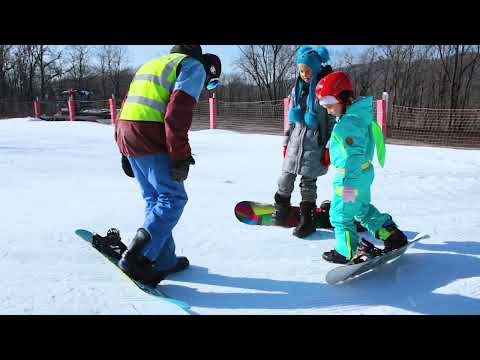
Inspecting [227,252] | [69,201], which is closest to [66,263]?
[227,252]

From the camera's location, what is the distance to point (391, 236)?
2848 mm

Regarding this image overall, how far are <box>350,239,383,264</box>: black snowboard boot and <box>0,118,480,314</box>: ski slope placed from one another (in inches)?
4.8

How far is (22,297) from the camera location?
2225 millimetres

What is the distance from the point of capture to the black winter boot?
342cm

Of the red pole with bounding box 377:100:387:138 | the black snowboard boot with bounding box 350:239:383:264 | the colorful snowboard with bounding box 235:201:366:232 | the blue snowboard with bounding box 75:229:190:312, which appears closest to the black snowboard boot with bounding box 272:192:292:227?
the colorful snowboard with bounding box 235:201:366:232

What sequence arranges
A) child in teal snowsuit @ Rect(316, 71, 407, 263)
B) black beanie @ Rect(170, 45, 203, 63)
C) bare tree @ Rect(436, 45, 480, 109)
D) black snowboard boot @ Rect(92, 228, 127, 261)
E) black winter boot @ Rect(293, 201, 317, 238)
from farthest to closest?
bare tree @ Rect(436, 45, 480, 109) → black winter boot @ Rect(293, 201, 317, 238) → black snowboard boot @ Rect(92, 228, 127, 261) → child in teal snowsuit @ Rect(316, 71, 407, 263) → black beanie @ Rect(170, 45, 203, 63)

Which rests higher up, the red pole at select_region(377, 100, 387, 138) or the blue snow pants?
the red pole at select_region(377, 100, 387, 138)

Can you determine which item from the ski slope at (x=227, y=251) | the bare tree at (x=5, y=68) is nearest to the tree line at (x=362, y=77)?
the bare tree at (x=5, y=68)

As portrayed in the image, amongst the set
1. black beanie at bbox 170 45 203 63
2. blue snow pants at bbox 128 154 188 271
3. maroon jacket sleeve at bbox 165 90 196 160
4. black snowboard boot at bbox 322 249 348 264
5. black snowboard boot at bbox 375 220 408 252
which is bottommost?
black snowboard boot at bbox 322 249 348 264

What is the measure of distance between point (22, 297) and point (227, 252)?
1393mm

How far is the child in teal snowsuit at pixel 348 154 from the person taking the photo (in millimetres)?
2617

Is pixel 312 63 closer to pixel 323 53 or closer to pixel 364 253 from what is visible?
pixel 323 53

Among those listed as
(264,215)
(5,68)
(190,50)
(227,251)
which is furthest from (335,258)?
(5,68)

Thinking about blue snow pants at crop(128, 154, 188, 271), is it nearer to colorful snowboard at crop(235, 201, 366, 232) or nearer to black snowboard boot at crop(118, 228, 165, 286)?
black snowboard boot at crop(118, 228, 165, 286)
